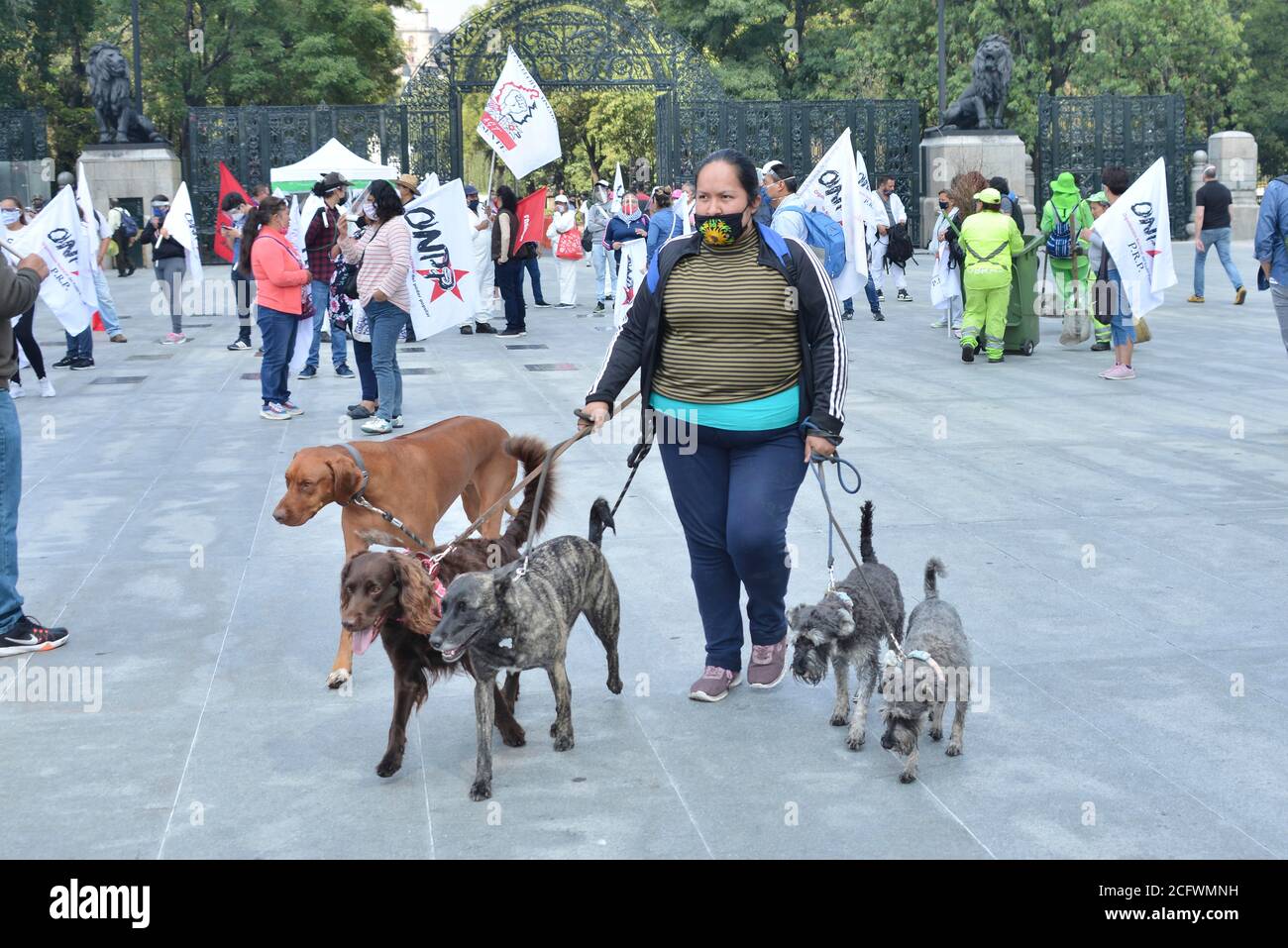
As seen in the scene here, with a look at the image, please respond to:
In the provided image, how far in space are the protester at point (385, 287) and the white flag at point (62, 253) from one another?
385cm

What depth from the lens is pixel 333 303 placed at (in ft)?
45.3

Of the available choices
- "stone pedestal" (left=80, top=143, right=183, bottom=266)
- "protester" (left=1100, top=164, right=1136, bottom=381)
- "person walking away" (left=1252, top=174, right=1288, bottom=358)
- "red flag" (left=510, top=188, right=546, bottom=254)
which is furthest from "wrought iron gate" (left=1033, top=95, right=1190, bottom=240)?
"person walking away" (left=1252, top=174, right=1288, bottom=358)

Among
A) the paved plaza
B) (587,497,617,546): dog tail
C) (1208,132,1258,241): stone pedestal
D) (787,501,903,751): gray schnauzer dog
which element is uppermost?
(1208,132,1258,241): stone pedestal

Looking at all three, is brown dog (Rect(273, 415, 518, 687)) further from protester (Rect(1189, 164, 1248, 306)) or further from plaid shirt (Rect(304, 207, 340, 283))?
protester (Rect(1189, 164, 1248, 306))

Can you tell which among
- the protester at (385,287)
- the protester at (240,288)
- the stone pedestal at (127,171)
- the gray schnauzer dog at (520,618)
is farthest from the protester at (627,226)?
the stone pedestal at (127,171)

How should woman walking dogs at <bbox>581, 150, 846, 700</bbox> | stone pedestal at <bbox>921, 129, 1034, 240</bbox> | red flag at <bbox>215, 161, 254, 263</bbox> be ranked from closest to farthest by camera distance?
woman walking dogs at <bbox>581, 150, 846, 700</bbox> < red flag at <bbox>215, 161, 254, 263</bbox> < stone pedestal at <bbox>921, 129, 1034, 240</bbox>

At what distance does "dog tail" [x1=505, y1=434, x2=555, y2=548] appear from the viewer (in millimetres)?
5570

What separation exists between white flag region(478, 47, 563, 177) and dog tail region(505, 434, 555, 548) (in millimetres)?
14109

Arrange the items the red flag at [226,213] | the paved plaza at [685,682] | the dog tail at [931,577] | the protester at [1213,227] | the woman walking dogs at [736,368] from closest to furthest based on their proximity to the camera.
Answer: the paved plaza at [685,682], the woman walking dogs at [736,368], the dog tail at [931,577], the red flag at [226,213], the protester at [1213,227]

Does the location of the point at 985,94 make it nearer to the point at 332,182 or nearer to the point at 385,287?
the point at 332,182

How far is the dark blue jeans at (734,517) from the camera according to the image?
16.8 feet

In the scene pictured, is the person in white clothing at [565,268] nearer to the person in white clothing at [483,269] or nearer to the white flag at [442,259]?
the person in white clothing at [483,269]

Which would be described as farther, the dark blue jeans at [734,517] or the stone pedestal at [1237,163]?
the stone pedestal at [1237,163]

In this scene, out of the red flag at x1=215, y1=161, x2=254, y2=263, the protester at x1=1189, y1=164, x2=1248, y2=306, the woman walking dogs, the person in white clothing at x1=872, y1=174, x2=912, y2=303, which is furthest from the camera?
the person in white clothing at x1=872, y1=174, x2=912, y2=303
